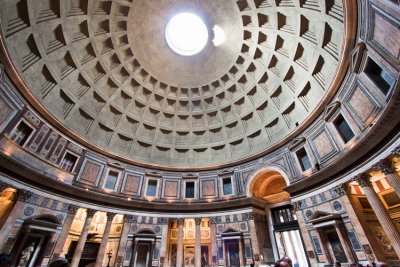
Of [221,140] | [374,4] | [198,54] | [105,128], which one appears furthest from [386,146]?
[105,128]

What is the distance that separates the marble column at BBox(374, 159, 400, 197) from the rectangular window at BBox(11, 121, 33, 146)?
2379cm

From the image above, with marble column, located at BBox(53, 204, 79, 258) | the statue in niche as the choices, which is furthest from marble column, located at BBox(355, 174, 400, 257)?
the statue in niche

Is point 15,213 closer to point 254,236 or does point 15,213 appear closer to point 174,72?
point 254,236

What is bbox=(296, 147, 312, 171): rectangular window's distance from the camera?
18125 millimetres

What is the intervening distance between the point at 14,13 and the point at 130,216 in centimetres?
1847

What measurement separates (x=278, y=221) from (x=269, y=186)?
3.73 metres

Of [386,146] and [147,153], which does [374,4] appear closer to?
[386,146]

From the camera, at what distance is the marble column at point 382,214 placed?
1065 centimetres

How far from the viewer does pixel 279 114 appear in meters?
21.7

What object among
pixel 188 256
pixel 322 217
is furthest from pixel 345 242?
pixel 188 256

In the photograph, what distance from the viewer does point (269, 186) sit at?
23047 mm

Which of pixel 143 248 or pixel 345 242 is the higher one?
pixel 143 248

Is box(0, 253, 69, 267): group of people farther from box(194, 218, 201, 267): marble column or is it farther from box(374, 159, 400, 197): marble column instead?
box(194, 218, 201, 267): marble column

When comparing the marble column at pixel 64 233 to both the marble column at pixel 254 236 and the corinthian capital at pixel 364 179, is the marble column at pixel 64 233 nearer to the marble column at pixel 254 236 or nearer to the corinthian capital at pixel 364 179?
the marble column at pixel 254 236
